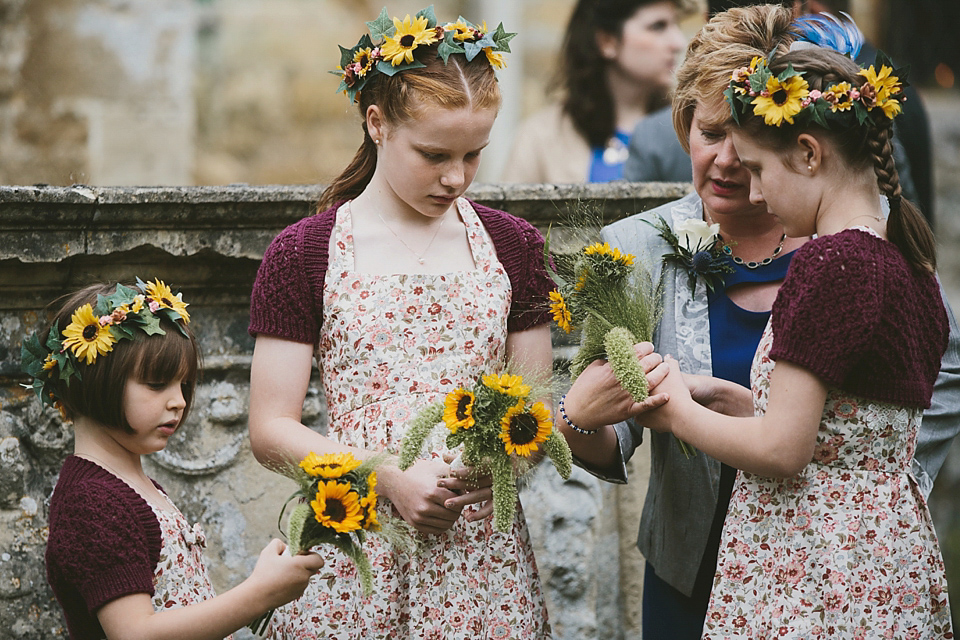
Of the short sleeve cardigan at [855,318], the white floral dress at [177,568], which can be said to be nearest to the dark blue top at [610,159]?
the short sleeve cardigan at [855,318]

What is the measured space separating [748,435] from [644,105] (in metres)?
2.97

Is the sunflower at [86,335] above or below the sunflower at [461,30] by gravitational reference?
below

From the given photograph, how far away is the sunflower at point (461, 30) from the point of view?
2.38 metres

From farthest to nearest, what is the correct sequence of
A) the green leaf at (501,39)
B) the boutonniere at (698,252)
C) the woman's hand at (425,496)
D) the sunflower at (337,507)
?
the boutonniere at (698,252) < the green leaf at (501,39) < the woman's hand at (425,496) < the sunflower at (337,507)

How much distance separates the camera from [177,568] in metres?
2.26

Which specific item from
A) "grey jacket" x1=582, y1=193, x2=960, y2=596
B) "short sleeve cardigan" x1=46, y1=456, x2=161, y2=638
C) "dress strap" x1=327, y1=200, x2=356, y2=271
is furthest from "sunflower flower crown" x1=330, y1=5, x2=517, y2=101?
"short sleeve cardigan" x1=46, y1=456, x2=161, y2=638

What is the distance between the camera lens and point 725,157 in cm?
242

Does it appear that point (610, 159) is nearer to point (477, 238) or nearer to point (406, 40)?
point (477, 238)

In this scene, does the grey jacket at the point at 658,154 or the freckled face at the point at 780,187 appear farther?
the grey jacket at the point at 658,154

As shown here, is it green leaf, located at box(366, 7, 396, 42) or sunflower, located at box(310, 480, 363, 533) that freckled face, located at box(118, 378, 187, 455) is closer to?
sunflower, located at box(310, 480, 363, 533)

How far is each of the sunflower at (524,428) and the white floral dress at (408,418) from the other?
1.05 feet

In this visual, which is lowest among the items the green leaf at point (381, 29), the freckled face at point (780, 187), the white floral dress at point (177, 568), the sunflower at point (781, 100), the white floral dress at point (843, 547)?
the white floral dress at point (177, 568)

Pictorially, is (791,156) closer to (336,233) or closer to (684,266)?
(684,266)

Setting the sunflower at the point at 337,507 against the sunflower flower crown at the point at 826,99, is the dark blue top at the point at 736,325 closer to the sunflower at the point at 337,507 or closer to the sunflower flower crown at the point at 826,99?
the sunflower flower crown at the point at 826,99
